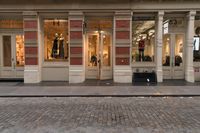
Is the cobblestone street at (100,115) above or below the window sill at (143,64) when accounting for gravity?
below

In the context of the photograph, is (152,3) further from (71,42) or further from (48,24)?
(48,24)

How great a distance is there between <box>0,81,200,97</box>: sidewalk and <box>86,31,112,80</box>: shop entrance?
1.69 metres

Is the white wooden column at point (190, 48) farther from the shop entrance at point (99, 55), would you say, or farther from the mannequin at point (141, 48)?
the shop entrance at point (99, 55)

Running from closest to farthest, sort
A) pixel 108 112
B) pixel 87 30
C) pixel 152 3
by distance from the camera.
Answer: pixel 108 112
pixel 152 3
pixel 87 30

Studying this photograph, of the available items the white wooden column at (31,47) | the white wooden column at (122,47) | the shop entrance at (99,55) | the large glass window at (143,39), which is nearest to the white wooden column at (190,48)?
the large glass window at (143,39)

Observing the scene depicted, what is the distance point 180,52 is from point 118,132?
12136 millimetres

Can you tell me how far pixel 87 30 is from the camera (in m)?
18.0

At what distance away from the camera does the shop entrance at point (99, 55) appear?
18.0 meters

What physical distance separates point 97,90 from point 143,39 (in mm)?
5425

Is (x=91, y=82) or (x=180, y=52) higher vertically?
(x=180, y=52)

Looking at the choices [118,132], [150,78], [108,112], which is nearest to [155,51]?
[150,78]

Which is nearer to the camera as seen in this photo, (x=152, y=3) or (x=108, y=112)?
(x=108, y=112)

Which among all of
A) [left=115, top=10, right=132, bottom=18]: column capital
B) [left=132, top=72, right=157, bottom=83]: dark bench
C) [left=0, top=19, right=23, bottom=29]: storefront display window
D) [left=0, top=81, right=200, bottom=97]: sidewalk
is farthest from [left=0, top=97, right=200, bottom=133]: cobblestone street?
[left=0, top=19, right=23, bottom=29]: storefront display window

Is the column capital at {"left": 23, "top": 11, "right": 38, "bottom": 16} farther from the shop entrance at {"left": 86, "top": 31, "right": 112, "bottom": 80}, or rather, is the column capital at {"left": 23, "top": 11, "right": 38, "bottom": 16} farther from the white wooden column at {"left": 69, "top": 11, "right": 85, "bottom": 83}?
the shop entrance at {"left": 86, "top": 31, "right": 112, "bottom": 80}
